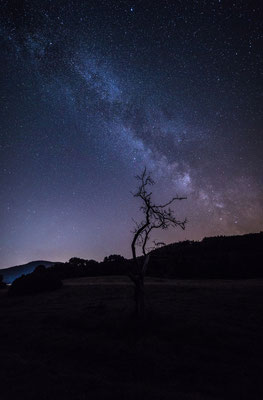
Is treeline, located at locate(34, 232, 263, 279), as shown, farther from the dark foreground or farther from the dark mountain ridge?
the dark foreground

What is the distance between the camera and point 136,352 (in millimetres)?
9148

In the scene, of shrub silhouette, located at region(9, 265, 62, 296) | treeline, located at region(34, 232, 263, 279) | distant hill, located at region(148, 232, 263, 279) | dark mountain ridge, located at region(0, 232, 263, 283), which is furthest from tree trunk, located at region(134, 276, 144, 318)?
distant hill, located at region(148, 232, 263, 279)

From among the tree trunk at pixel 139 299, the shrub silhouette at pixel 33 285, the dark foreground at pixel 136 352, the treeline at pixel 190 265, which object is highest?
the treeline at pixel 190 265

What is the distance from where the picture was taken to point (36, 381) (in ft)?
22.0

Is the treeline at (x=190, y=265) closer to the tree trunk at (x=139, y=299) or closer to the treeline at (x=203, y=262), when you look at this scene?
the treeline at (x=203, y=262)

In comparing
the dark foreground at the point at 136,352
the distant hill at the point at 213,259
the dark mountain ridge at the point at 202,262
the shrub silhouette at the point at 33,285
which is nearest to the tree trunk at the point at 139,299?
the dark foreground at the point at 136,352

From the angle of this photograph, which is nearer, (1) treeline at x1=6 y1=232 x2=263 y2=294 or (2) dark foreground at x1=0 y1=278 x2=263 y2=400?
(2) dark foreground at x1=0 y1=278 x2=263 y2=400

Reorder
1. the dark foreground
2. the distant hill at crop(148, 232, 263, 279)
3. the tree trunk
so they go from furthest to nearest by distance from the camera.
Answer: the distant hill at crop(148, 232, 263, 279), the tree trunk, the dark foreground

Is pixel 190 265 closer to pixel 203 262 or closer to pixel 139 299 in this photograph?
pixel 203 262

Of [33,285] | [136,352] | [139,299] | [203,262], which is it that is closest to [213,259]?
[203,262]

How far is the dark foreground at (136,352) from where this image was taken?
6.38m

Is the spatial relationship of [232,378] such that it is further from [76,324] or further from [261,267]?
[261,267]

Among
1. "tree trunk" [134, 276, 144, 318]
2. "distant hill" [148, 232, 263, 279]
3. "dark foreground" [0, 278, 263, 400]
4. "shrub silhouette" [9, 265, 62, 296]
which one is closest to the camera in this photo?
"dark foreground" [0, 278, 263, 400]

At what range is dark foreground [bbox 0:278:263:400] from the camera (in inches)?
251
